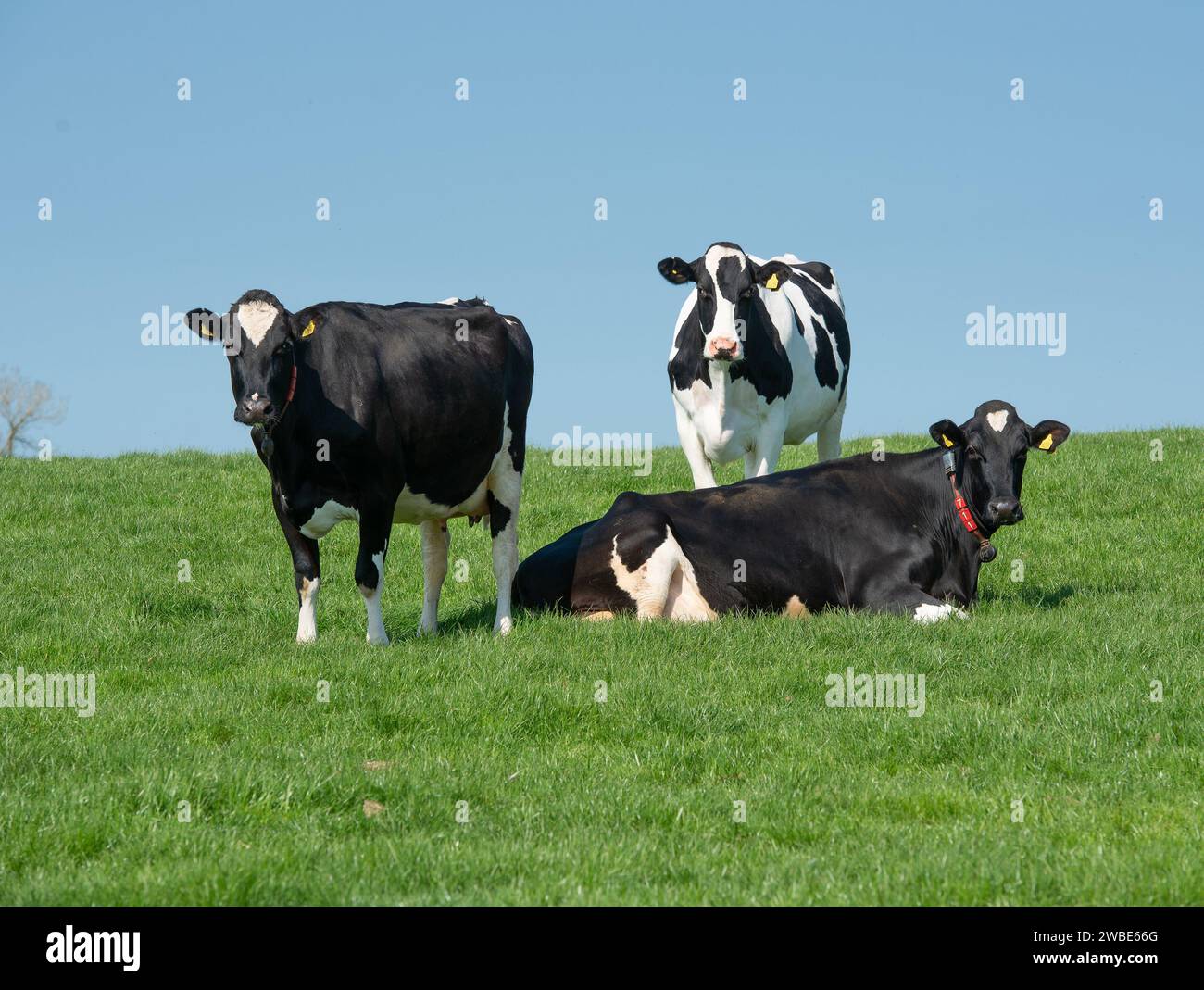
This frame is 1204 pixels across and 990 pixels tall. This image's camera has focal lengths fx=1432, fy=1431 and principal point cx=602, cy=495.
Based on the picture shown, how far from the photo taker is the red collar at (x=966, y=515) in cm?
1183

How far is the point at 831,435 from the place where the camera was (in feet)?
57.9

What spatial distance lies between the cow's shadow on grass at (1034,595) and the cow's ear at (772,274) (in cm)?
367

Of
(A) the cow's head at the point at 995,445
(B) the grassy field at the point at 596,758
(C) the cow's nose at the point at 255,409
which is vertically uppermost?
(C) the cow's nose at the point at 255,409

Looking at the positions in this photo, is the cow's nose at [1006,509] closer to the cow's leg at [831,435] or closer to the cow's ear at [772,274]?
the cow's ear at [772,274]

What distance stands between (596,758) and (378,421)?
4218 mm

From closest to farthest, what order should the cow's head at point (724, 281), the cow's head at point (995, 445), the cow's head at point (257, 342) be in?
1. the cow's head at point (257, 342)
2. the cow's head at point (995, 445)
3. the cow's head at point (724, 281)

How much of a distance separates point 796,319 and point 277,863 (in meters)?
11.2

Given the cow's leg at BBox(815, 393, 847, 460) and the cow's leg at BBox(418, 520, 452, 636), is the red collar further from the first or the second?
the cow's leg at BBox(815, 393, 847, 460)

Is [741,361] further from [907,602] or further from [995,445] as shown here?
[907,602]

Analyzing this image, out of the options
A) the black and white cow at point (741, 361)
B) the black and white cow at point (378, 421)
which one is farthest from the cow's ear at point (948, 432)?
the black and white cow at point (378, 421)

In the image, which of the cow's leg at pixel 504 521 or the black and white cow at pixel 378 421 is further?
the cow's leg at pixel 504 521

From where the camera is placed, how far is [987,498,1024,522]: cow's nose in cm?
1148

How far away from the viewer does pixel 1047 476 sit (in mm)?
18234
